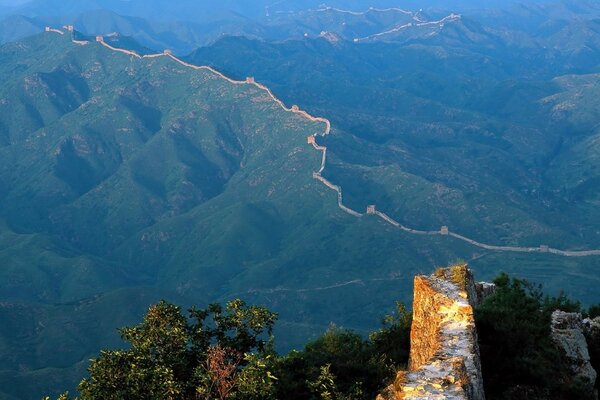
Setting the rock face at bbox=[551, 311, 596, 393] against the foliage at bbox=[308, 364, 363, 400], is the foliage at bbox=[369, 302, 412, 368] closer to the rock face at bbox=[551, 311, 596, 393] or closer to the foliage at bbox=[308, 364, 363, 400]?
the foliage at bbox=[308, 364, 363, 400]

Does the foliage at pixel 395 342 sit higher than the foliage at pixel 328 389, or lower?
higher

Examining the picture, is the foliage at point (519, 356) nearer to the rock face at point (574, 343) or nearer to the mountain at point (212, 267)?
the rock face at point (574, 343)

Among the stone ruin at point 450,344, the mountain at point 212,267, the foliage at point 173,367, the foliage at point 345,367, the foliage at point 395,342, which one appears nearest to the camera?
the stone ruin at point 450,344

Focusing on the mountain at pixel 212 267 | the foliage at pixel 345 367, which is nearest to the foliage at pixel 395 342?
the foliage at pixel 345 367

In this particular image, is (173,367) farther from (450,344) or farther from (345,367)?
(450,344)

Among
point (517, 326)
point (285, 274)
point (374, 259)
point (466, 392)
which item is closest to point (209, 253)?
point (285, 274)

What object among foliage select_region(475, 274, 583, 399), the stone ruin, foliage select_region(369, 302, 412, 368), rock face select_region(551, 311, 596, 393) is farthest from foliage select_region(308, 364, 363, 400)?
rock face select_region(551, 311, 596, 393)

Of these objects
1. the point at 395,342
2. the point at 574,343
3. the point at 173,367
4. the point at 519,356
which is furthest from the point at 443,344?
the point at 395,342
